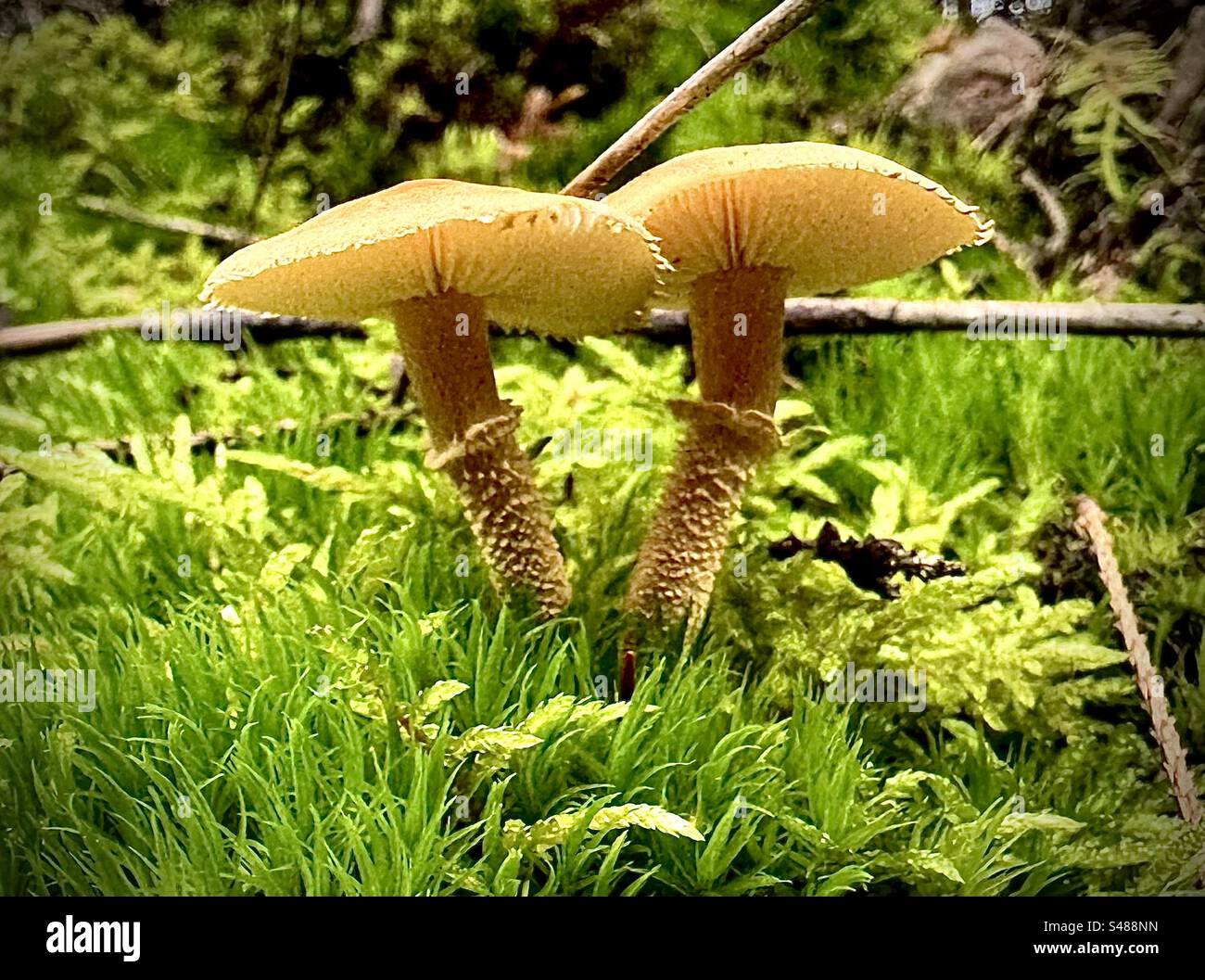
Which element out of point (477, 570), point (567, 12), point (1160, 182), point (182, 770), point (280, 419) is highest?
point (567, 12)

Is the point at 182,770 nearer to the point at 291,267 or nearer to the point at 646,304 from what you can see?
the point at 291,267

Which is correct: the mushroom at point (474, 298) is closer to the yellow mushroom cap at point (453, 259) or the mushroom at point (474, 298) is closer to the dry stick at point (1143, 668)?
the yellow mushroom cap at point (453, 259)

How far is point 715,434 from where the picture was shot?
1036 millimetres

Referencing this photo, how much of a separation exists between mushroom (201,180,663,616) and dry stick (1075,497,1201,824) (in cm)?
59

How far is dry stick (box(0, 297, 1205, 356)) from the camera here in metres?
1.20

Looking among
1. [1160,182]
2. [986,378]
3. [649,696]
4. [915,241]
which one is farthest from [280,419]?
[1160,182]

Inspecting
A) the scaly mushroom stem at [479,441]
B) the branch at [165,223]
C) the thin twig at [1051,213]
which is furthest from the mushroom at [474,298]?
the thin twig at [1051,213]

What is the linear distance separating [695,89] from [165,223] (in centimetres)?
70

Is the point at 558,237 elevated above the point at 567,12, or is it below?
below

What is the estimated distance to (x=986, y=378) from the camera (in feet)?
4.40

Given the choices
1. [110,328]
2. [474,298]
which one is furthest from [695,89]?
[110,328]

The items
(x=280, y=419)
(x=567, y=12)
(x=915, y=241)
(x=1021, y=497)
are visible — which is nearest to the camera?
(x=915, y=241)

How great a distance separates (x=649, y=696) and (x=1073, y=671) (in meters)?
0.47

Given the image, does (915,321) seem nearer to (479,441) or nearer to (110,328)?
(479,441)
